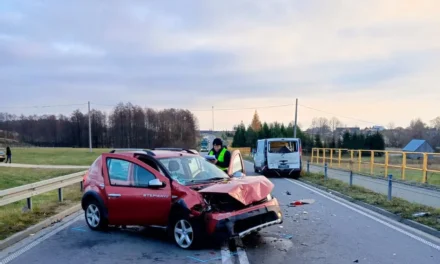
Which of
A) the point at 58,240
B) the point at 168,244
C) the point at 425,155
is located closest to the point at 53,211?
the point at 58,240

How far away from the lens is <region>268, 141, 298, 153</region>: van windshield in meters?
21.4

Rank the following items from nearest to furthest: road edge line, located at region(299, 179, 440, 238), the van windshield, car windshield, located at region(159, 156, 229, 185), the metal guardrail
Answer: car windshield, located at region(159, 156, 229, 185), road edge line, located at region(299, 179, 440, 238), the metal guardrail, the van windshield

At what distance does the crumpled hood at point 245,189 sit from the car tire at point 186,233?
56 cm

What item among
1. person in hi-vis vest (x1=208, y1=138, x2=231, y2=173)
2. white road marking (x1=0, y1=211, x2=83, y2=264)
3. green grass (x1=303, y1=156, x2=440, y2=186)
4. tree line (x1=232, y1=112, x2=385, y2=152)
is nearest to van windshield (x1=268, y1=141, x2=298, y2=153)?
green grass (x1=303, y1=156, x2=440, y2=186)

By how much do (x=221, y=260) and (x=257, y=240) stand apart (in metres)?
1.28

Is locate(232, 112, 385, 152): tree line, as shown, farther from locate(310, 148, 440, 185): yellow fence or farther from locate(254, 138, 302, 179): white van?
locate(254, 138, 302, 179): white van

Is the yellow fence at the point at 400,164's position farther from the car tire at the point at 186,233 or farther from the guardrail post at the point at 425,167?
the car tire at the point at 186,233

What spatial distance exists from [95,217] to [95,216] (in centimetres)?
2

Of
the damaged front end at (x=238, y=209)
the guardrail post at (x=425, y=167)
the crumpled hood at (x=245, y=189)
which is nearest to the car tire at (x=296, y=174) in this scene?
the guardrail post at (x=425, y=167)

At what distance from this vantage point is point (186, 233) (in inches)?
249

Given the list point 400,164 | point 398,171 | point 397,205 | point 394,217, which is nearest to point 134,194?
point 394,217

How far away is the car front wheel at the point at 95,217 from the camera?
7.71 m

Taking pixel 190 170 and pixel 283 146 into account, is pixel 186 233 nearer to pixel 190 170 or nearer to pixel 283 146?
pixel 190 170

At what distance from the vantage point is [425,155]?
16.0 metres
